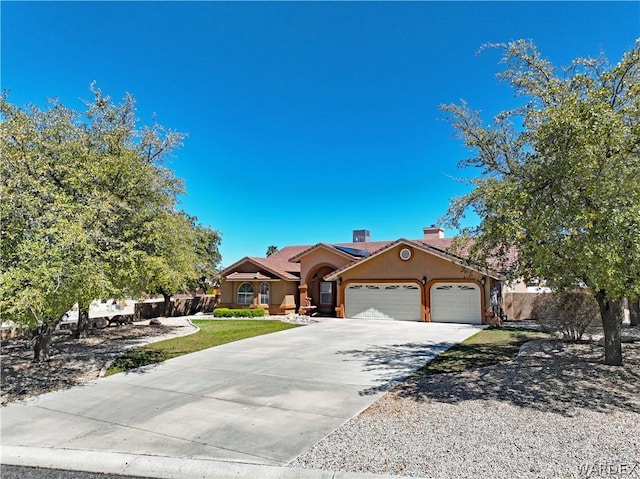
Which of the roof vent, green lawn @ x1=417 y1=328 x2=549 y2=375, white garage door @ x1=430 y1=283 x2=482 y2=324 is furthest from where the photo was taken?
the roof vent

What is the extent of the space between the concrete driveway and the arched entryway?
14832 millimetres

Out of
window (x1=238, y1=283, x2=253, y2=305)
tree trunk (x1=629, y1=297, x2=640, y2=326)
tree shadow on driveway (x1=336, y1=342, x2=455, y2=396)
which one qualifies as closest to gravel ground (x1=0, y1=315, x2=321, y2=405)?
tree shadow on driveway (x1=336, y1=342, x2=455, y2=396)

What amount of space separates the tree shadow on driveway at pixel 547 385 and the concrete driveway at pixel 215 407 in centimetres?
114

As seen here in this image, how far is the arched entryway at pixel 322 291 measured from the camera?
91.9 ft

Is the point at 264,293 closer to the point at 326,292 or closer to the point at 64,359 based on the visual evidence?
the point at 326,292

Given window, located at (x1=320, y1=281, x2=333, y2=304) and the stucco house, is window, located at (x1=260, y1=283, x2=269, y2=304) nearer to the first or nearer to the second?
the stucco house

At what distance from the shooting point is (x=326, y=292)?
93.4ft

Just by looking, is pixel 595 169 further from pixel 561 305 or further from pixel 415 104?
pixel 415 104


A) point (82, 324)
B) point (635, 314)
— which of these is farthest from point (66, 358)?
point (635, 314)

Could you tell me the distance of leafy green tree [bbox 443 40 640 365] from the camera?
689cm

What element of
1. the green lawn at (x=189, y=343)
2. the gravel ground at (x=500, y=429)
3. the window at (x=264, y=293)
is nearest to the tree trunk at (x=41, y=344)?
the green lawn at (x=189, y=343)

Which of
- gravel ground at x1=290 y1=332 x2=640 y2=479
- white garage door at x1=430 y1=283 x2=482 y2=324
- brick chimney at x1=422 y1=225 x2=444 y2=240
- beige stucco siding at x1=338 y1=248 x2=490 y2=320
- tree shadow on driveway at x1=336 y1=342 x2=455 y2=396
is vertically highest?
brick chimney at x1=422 y1=225 x2=444 y2=240

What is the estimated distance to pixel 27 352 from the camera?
42.0 feet

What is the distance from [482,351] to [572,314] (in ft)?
10.2
